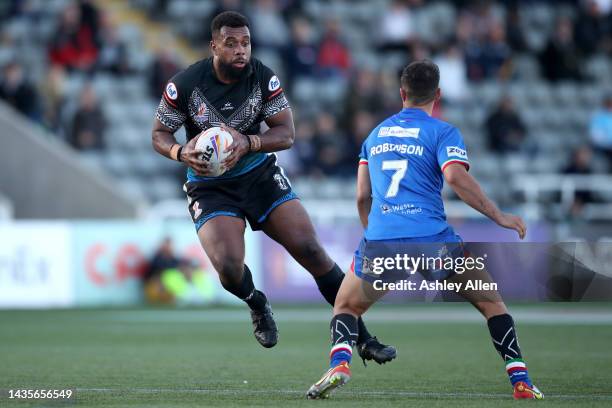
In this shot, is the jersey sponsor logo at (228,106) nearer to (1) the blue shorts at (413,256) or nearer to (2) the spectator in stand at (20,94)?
(1) the blue shorts at (413,256)

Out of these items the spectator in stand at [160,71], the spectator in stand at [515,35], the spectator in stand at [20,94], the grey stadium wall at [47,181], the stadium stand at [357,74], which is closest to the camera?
the grey stadium wall at [47,181]

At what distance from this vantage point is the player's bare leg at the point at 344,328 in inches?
281

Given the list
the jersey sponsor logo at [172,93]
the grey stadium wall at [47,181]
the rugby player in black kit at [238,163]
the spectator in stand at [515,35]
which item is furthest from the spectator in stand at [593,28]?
the jersey sponsor logo at [172,93]

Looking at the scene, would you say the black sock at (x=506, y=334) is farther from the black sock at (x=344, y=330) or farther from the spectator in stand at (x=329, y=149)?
the spectator in stand at (x=329, y=149)

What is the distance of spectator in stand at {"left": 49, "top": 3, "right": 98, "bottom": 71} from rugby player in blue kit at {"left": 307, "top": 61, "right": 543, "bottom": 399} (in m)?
13.7

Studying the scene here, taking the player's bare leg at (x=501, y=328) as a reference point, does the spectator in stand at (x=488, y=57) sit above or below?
above

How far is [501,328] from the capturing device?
24.1ft

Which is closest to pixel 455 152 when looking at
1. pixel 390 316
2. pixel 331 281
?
pixel 331 281

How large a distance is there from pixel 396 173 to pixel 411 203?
7.7 inches

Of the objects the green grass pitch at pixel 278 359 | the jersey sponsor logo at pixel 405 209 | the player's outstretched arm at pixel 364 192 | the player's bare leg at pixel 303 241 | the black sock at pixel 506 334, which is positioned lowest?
the green grass pitch at pixel 278 359

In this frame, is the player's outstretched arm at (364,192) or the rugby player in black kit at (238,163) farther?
the rugby player in black kit at (238,163)

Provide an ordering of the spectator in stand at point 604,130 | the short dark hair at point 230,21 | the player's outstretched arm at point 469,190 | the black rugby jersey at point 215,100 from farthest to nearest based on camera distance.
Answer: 1. the spectator in stand at point 604,130
2. the black rugby jersey at point 215,100
3. the short dark hair at point 230,21
4. the player's outstretched arm at point 469,190

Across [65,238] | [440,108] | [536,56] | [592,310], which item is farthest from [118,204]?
[536,56]

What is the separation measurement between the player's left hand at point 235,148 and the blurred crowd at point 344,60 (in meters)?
11.4
